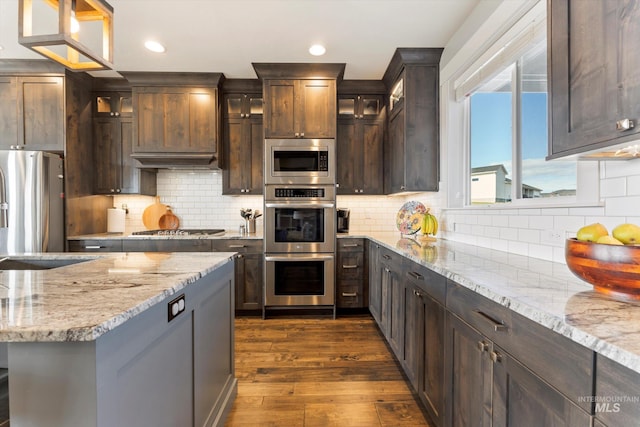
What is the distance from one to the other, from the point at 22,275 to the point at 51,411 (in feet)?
2.49

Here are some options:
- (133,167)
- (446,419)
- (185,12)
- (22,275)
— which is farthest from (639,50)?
(133,167)

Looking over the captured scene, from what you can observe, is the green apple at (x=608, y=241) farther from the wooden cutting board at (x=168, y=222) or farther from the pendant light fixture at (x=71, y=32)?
the wooden cutting board at (x=168, y=222)

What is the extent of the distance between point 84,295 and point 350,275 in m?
2.69

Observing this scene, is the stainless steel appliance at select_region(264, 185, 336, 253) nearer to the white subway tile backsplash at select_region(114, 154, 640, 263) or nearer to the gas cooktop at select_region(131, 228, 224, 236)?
the white subway tile backsplash at select_region(114, 154, 640, 263)

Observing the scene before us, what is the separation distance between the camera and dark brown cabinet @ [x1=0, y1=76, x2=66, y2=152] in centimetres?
316

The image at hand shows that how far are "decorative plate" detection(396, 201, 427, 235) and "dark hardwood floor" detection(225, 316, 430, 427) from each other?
41.5 inches

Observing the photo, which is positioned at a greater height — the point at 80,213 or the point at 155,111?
the point at 155,111

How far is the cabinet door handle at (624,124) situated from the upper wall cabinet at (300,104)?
8.39 feet

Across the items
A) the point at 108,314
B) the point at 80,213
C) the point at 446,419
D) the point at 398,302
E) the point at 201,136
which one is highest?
the point at 201,136

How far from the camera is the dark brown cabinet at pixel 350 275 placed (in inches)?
130

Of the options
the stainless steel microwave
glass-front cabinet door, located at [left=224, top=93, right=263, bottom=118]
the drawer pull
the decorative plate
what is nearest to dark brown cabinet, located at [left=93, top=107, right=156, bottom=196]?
glass-front cabinet door, located at [left=224, top=93, right=263, bottom=118]

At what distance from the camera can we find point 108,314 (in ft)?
2.38

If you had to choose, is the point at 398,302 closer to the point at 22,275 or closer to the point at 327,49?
the point at 22,275

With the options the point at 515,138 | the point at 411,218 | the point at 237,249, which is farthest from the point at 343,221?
the point at 515,138
